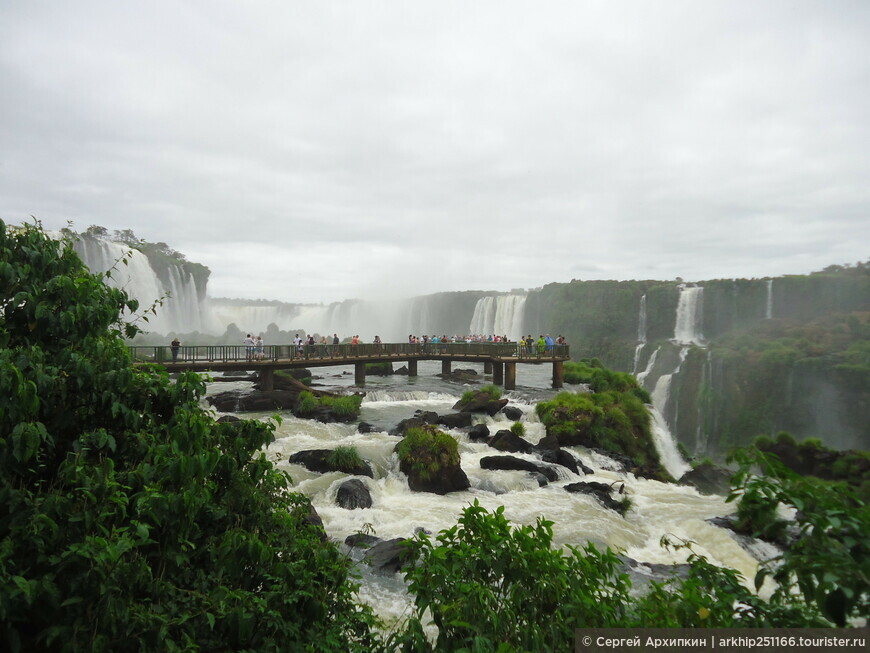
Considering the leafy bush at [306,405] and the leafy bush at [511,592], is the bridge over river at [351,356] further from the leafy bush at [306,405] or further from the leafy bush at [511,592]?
the leafy bush at [511,592]

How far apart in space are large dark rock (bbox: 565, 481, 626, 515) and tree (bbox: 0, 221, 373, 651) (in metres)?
10.8

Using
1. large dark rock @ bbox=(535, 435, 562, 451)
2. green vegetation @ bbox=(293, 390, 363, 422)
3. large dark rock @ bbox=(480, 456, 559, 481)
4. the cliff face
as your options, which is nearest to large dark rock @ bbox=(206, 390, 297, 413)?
green vegetation @ bbox=(293, 390, 363, 422)

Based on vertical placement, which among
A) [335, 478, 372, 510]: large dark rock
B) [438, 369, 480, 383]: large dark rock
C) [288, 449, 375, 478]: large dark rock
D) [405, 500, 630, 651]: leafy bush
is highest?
[405, 500, 630, 651]: leafy bush

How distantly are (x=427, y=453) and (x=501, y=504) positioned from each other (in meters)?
3.01

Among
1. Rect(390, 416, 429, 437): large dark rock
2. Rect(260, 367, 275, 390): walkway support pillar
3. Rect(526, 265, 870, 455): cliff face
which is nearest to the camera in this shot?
Rect(390, 416, 429, 437): large dark rock

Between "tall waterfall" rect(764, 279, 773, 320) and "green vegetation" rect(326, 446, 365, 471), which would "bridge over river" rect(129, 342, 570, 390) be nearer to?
"green vegetation" rect(326, 446, 365, 471)

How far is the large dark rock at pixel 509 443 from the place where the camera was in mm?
16094

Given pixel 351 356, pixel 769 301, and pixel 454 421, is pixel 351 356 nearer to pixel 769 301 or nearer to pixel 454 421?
pixel 454 421

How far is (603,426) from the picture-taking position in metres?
18.3

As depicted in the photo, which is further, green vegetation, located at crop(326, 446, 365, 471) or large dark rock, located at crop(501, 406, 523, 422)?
large dark rock, located at crop(501, 406, 523, 422)

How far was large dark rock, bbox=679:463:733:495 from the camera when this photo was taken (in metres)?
15.2

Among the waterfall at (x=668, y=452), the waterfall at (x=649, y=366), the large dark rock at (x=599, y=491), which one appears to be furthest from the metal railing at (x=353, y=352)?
the waterfall at (x=649, y=366)

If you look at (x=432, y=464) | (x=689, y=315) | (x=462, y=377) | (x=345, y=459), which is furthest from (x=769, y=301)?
(x=345, y=459)

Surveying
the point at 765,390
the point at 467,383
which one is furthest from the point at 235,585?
the point at 765,390
